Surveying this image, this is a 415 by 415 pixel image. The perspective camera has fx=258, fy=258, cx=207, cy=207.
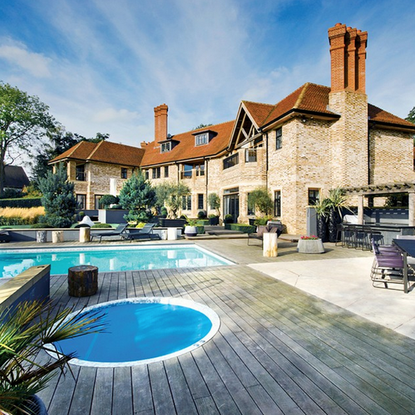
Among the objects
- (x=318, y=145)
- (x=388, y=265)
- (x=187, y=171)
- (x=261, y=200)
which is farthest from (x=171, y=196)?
(x=388, y=265)

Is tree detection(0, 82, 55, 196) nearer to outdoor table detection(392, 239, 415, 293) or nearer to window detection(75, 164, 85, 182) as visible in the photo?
window detection(75, 164, 85, 182)

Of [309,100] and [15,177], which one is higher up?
[309,100]

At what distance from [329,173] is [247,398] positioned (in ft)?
52.0

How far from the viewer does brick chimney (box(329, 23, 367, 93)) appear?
15602 millimetres

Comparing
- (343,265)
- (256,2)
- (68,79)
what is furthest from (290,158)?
(68,79)

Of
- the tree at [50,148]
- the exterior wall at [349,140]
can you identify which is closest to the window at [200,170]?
the exterior wall at [349,140]

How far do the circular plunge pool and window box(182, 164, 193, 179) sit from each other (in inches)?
889

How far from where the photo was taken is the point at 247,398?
2.26m

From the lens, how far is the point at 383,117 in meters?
17.9

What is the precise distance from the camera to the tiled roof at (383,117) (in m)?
17.2

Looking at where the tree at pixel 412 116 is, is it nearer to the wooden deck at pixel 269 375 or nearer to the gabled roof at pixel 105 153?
the gabled roof at pixel 105 153

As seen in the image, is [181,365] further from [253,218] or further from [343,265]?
[253,218]

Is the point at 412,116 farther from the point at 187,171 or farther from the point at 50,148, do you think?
the point at 50,148

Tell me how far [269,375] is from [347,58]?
19078 mm
